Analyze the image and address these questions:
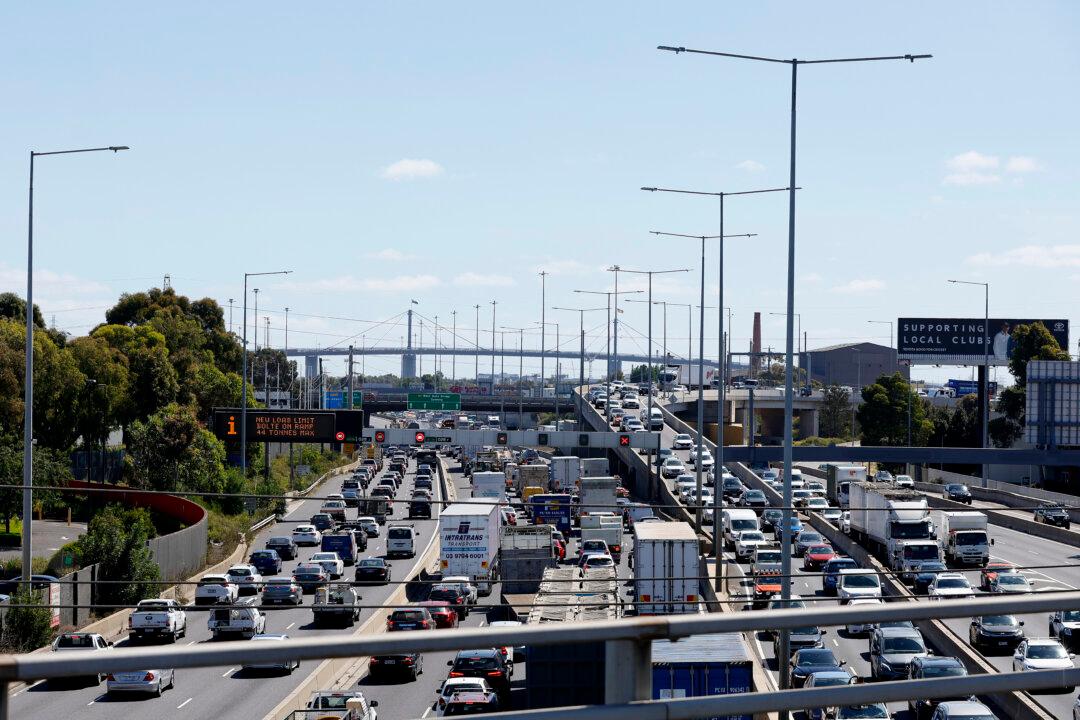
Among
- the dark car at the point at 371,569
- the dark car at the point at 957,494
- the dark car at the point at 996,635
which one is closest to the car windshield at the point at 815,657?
the dark car at the point at 996,635

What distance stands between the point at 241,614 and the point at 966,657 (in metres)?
16.6

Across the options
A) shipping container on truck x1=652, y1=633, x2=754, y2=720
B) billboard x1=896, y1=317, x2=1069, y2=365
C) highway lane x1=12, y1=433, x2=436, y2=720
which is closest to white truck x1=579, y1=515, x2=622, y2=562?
highway lane x1=12, y1=433, x2=436, y2=720

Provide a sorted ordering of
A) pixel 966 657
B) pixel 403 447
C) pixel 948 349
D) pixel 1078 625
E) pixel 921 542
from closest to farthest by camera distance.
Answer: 1. pixel 966 657
2. pixel 1078 625
3. pixel 921 542
4. pixel 948 349
5. pixel 403 447

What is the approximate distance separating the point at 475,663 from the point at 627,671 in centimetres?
2150

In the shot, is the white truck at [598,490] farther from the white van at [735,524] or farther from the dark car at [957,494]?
the dark car at [957,494]

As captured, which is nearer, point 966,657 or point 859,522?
point 966,657

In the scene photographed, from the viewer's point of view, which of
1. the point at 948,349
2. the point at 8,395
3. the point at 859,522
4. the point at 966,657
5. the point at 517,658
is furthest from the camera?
the point at 948,349

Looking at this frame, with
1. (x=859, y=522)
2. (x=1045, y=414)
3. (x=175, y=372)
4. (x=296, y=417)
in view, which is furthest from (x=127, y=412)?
(x=1045, y=414)

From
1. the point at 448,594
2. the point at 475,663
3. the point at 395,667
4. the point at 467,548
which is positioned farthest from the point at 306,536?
the point at 395,667

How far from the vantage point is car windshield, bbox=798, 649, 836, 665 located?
1014 inches

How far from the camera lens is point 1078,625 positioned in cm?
2883

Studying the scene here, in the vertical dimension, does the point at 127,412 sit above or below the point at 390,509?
above

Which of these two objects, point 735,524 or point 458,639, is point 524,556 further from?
point 458,639

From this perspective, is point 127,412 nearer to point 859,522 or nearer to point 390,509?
point 390,509
